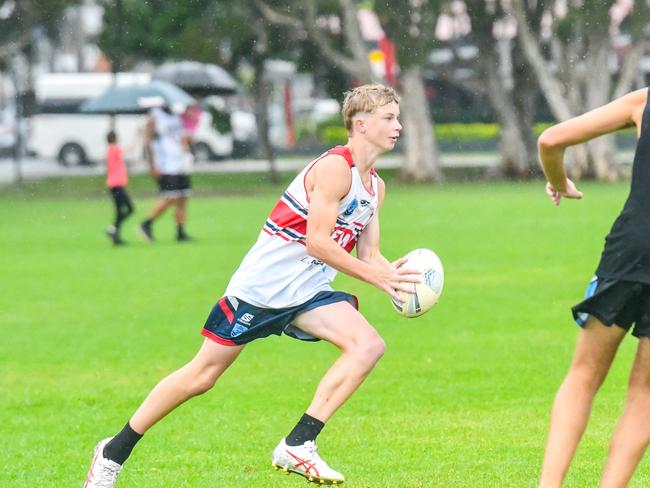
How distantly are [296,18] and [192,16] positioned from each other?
502 centimetres

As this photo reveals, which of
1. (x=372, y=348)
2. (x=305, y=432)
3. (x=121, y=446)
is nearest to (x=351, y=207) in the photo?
(x=372, y=348)

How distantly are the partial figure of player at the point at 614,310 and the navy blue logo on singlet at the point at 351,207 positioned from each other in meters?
1.16

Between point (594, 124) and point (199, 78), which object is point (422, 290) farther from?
point (199, 78)

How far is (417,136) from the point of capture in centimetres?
4091

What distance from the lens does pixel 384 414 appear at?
8.93 m

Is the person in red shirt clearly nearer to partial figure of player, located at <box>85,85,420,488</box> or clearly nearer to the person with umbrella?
the person with umbrella

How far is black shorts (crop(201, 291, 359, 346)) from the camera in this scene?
6719 millimetres

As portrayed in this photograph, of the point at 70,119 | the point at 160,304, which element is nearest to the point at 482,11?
the point at 70,119

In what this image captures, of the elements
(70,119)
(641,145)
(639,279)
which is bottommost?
(70,119)

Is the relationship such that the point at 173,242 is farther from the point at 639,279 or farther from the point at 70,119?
the point at 70,119

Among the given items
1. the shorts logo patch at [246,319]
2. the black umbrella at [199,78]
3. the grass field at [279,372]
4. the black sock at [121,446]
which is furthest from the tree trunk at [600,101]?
the black sock at [121,446]

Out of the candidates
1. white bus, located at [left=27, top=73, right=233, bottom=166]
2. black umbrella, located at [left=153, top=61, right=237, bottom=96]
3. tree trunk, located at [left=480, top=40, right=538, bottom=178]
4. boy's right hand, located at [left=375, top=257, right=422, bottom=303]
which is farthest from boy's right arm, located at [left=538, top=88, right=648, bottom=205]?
white bus, located at [left=27, top=73, right=233, bottom=166]

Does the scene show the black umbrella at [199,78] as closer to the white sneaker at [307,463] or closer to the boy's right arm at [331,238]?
the boy's right arm at [331,238]

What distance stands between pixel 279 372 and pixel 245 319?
4019 millimetres
